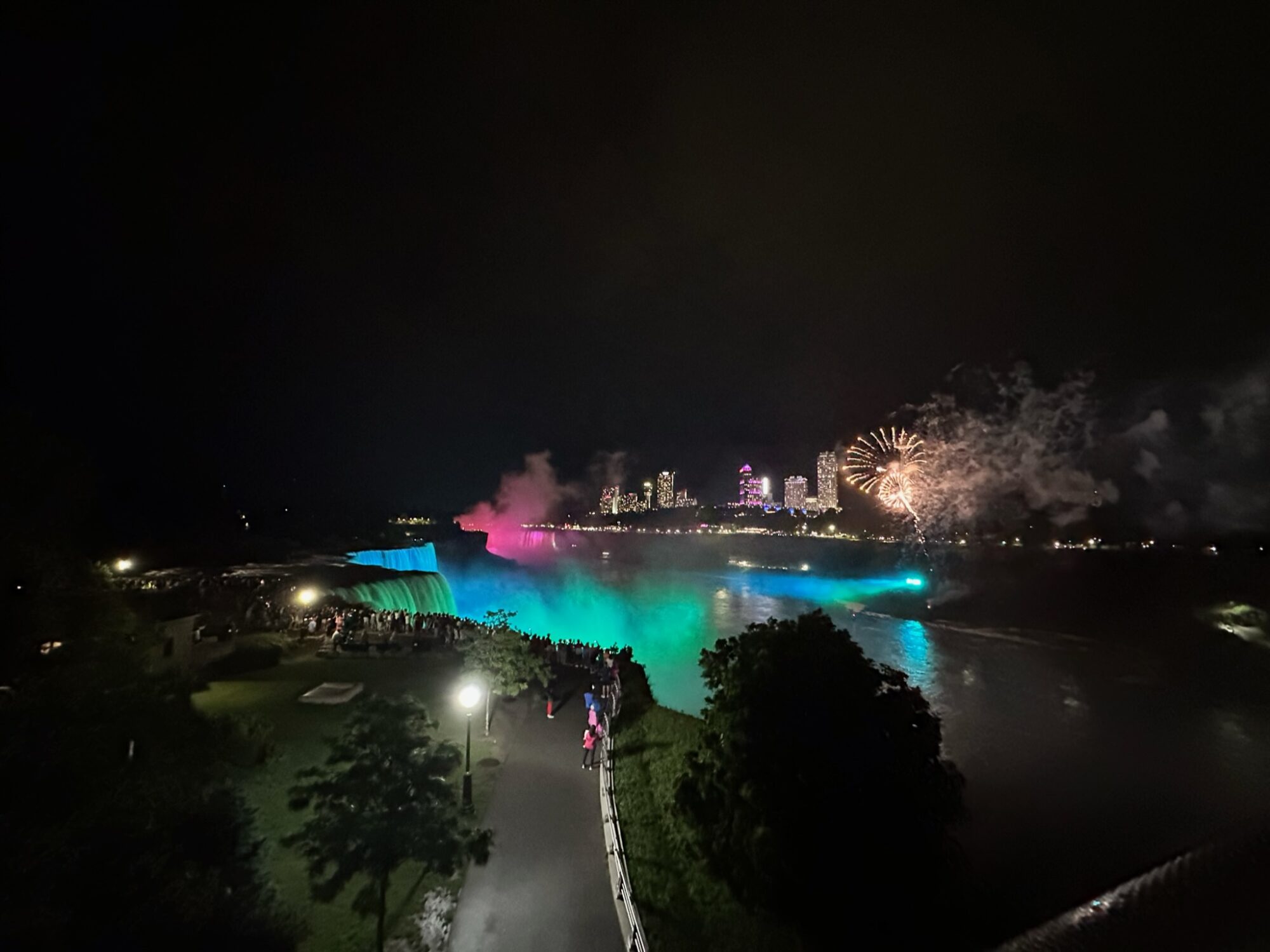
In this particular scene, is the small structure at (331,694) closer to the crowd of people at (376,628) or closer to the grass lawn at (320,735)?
the grass lawn at (320,735)

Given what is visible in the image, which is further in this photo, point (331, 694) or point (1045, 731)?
point (1045, 731)

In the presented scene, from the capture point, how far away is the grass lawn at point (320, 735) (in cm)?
830

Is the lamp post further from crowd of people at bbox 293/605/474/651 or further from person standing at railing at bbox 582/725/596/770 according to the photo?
crowd of people at bbox 293/605/474/651

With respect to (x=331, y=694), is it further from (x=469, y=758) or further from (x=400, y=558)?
(x=400, y=558)

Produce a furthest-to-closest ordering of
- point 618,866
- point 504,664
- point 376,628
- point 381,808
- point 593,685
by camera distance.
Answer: point 376,628 → point 593,685 → point 504,664 → point 618,866 → point 381,808

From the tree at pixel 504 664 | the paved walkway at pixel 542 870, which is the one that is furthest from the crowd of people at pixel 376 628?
the paved walkway at pixel 542 870

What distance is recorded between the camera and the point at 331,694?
53.1 feet

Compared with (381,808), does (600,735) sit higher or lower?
lower

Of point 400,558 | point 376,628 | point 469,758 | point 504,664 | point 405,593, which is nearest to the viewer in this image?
point 469,758

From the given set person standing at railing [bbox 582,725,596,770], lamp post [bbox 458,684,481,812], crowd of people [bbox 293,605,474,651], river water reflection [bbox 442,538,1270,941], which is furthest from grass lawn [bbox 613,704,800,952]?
crowd of people [bbox 293,605,474,651]

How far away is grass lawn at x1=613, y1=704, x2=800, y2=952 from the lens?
337 inches

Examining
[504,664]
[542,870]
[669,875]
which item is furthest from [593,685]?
[542,870]

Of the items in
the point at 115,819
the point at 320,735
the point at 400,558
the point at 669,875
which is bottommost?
the point at 669,875

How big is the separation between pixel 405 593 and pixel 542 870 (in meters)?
25.9
